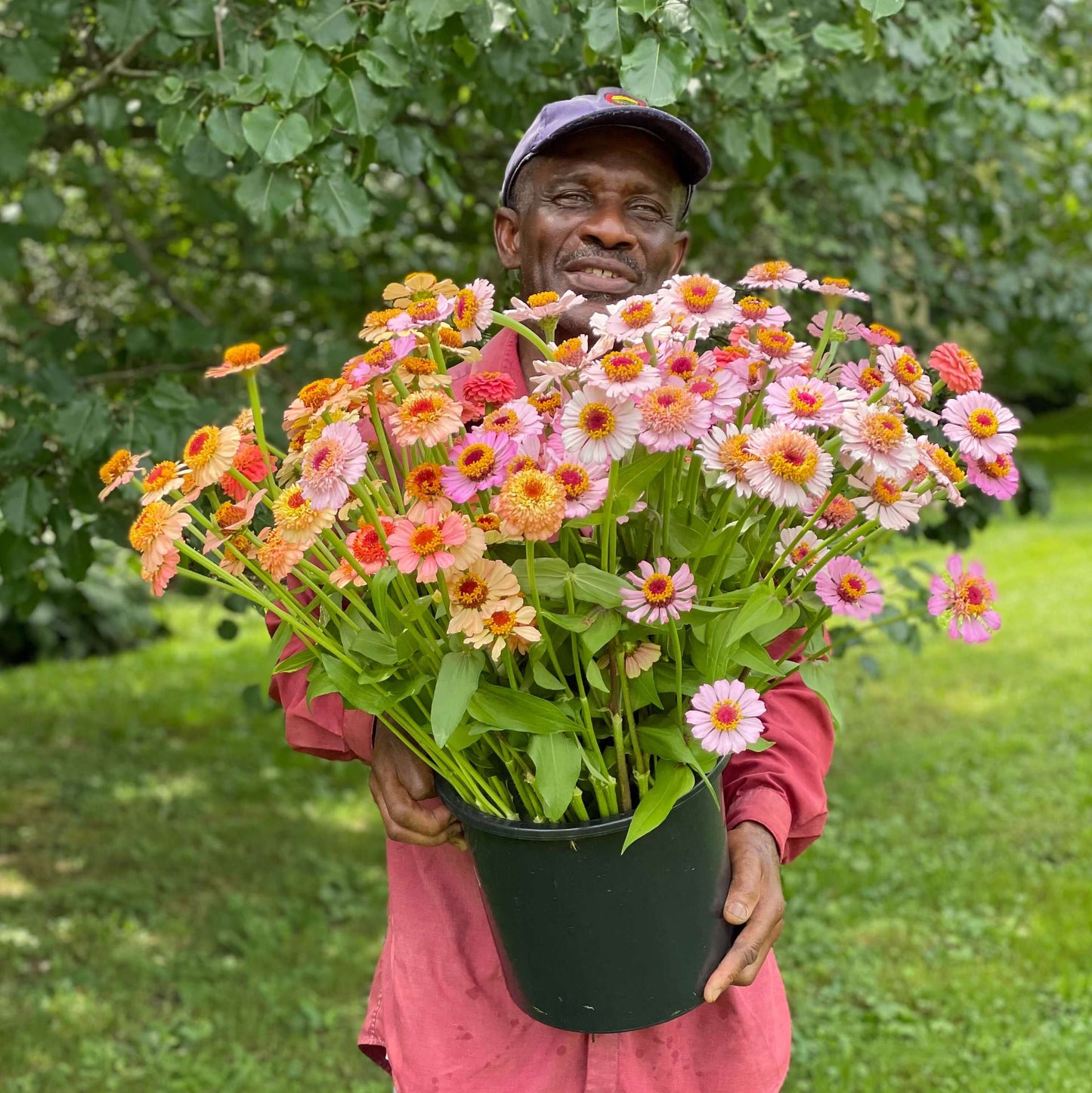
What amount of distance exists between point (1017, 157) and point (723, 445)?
3265 millimetres

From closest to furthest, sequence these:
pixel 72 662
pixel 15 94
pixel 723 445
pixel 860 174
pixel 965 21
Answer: pixel 723 445 < pixel 965 21 < pixel 860 174 < pixel 15 94 < pixel 72 662

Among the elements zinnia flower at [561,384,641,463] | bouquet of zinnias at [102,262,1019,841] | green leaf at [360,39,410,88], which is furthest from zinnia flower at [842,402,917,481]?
green leaf at [360,39,410,88]

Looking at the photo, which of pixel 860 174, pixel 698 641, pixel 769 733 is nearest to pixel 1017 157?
pixel 860 174

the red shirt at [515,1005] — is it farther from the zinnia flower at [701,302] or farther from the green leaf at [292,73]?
the green leaf at [292,73]

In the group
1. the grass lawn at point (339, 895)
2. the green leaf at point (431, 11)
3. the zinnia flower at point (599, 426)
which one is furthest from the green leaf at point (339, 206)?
the grass lawn at point (339, 895)

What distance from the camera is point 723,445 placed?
1221mm

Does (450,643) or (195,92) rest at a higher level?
(195,92)

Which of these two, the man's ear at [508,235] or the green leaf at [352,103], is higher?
the green leaf at [352,103]

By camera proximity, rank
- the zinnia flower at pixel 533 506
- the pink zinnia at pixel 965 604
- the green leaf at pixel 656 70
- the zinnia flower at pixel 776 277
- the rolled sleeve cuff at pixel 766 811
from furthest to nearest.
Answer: the green leaf at pixel 656 70, the rolled sleeve cuff at pixel 766 811, the zinnia flower at pixel 776 277, the pink zinnia at pixel 965 604, the zinnia flower at pixel 533 506

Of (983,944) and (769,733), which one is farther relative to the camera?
(983,944)

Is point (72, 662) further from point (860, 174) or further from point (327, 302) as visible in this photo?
point (860, 174)

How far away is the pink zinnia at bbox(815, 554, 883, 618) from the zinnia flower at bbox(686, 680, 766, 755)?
0.55ft

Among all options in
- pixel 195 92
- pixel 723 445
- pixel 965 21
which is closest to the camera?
pixel 723 445

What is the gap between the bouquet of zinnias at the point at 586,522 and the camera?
119cm
